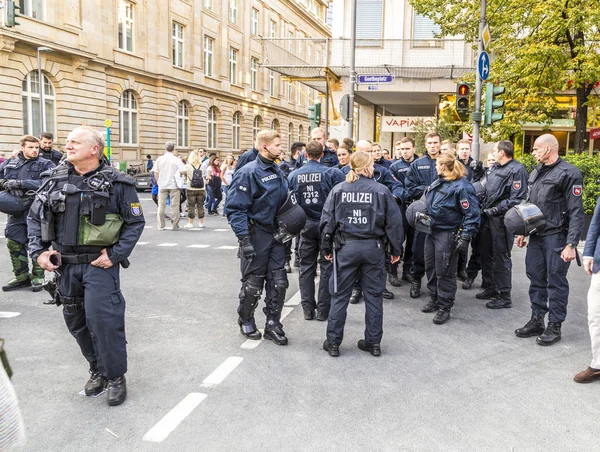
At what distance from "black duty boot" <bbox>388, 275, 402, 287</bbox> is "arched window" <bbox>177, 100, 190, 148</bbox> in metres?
34.7

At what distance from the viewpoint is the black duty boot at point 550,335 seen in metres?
Result: 5.36

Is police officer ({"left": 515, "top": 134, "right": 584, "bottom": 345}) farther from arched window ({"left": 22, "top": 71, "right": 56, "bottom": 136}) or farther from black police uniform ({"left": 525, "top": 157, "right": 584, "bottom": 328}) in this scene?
arched window ({"left": 22, "top": 71, "right": 56, "bottom": 136})

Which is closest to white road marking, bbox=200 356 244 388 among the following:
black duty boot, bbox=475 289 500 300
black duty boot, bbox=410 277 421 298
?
black duty boot, bbox=410 277 421 298

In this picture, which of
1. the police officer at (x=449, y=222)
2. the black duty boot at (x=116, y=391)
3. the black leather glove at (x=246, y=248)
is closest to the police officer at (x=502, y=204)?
the police officer at (x=449, y=222)

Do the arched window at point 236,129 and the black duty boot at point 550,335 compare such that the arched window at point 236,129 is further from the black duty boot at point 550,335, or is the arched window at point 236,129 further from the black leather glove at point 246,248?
the black duty boot at point 550,335

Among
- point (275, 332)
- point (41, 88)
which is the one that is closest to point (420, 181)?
point (275, 332)

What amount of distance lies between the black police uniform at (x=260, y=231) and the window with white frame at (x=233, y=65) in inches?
1743

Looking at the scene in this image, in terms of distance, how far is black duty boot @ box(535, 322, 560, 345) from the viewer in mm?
5355

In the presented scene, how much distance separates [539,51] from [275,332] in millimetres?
11796

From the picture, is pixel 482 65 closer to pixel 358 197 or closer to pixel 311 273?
pixel 311 273

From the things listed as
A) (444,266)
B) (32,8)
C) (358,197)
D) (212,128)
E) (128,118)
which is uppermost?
(32,8)

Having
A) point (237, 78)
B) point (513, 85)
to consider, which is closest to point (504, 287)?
point (513, 85)

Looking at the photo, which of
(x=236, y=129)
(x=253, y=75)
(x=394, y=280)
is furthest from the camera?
(x=253, y=75)

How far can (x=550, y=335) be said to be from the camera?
17.7 feet
